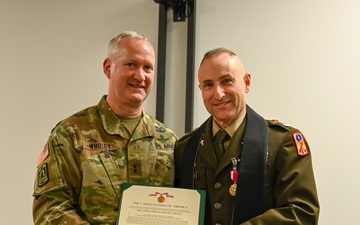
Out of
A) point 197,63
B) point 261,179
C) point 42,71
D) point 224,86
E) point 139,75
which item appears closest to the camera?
point 261,179

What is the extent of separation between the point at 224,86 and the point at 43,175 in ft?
2.50

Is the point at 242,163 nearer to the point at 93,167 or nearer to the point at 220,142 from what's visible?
the point at 220,142

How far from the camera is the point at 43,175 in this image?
1487 millimetres

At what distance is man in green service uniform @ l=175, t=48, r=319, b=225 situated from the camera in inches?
53.2

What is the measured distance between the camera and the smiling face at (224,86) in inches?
58.7

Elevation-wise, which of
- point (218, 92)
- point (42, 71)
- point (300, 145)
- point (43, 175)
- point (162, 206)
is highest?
point (42, 71)

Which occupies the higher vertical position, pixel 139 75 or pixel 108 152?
pixel 139 75

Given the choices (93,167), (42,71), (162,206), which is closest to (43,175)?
(93,167)

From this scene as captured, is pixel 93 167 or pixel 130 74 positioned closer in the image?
pixel 93 167

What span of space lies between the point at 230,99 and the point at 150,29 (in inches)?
49.1

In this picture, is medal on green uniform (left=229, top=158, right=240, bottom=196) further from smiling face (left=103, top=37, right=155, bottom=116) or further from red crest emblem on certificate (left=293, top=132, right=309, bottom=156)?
smiling face (left=103, top=37, right=155, bottom=116)

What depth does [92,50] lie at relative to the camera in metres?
2.69
